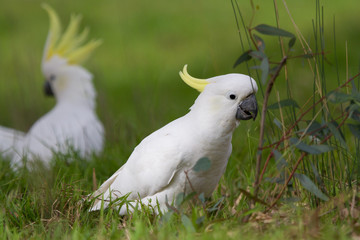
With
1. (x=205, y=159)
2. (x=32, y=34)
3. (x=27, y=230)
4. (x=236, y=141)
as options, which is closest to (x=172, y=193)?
(x=205, y=159)

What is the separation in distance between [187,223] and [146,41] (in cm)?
666

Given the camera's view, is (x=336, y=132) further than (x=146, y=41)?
No

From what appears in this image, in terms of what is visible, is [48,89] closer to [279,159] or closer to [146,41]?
[146,41]

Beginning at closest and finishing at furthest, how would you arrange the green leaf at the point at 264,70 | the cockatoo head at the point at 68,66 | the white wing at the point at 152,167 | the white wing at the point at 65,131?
the green leaf at the point at 264,70, the white wing at the point at 152,167, the white wing at the point at 65,131, the cockatoo head at the point at 68,66

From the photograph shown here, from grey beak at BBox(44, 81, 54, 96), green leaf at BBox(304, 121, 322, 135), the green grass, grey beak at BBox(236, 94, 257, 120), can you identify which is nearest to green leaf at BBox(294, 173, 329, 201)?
the green grass

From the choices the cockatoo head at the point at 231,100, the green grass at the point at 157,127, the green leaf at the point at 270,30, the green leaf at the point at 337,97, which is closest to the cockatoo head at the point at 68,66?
the green grass at the point at 157,127

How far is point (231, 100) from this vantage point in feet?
8.34

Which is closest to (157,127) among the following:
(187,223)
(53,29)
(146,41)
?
(53,29)

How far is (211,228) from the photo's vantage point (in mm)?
2402

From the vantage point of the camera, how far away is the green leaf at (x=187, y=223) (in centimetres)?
231

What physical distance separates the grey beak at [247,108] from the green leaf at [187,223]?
53cm

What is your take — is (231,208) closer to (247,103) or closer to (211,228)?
(211,228)

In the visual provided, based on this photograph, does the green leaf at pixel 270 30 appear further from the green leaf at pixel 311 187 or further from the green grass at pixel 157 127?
the green leaf at pixel 311 187

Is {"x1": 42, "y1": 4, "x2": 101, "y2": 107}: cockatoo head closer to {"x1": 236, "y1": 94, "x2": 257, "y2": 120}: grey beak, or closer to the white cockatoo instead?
the white cockatoo
